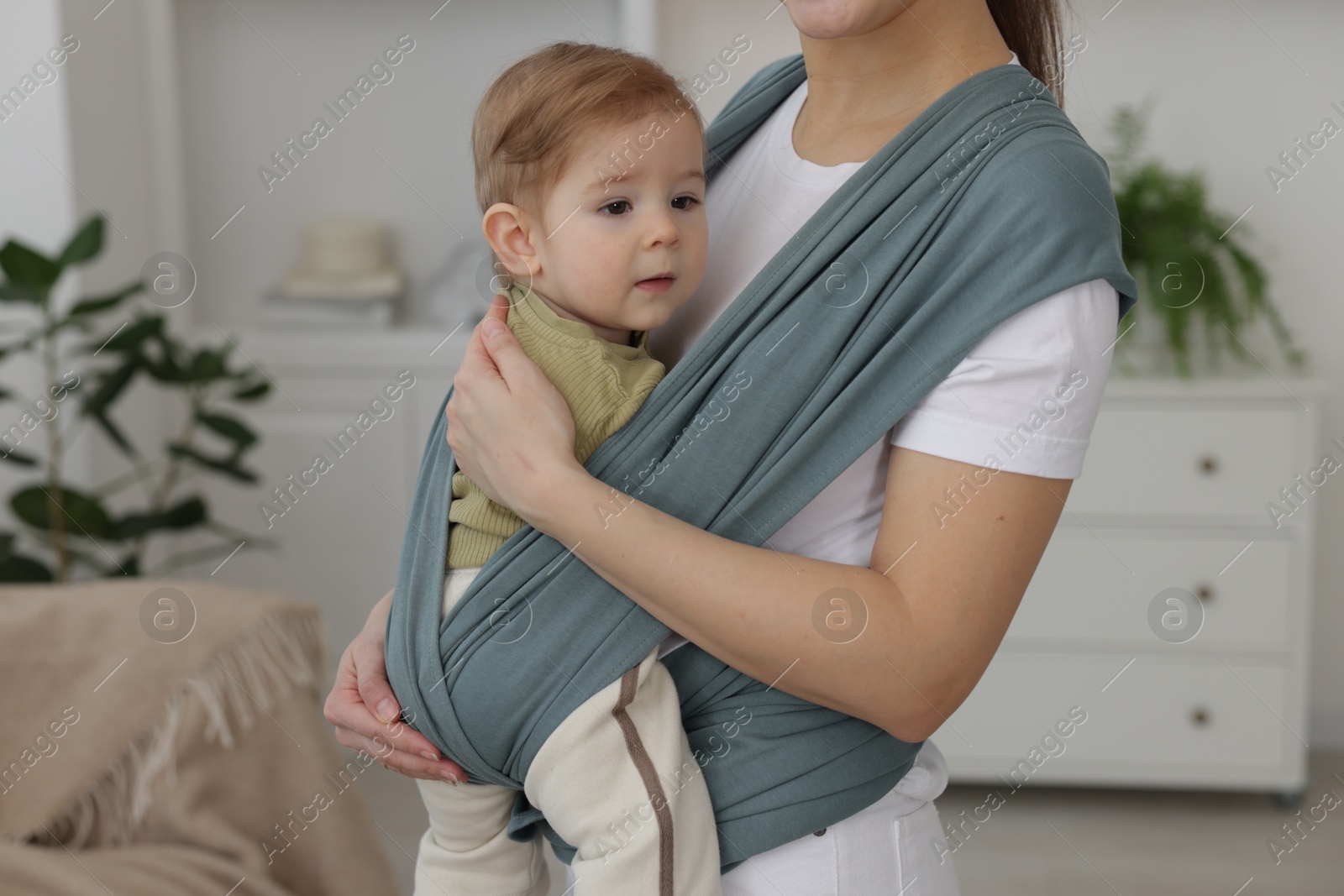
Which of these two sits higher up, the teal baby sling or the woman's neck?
the woman's neck

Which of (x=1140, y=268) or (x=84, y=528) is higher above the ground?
(x=84, y=528)

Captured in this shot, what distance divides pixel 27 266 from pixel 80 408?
29cm

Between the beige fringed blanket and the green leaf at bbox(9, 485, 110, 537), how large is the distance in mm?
493

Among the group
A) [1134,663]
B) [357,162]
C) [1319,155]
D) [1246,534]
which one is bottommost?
[1134,663]

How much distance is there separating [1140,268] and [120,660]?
7.10ft

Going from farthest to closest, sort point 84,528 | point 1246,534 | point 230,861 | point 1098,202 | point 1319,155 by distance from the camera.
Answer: point 1319,155
point 1246,534
point 84,528
point 230,861
point 1098,202

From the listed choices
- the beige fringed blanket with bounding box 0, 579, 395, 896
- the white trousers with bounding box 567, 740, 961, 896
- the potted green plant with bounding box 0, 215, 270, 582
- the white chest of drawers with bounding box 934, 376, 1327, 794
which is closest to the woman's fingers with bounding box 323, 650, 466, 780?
the white trousers with bounding box 567, 740, 961, 896

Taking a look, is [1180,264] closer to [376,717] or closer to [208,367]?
[208,367]

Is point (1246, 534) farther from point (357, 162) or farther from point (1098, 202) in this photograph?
point (357, 162)

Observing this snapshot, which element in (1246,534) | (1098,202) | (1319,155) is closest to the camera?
(1098,202)

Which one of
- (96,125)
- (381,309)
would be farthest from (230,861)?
(96,125)

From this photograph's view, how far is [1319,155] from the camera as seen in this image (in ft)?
9.25

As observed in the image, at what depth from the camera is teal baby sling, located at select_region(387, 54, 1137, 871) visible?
77 cm

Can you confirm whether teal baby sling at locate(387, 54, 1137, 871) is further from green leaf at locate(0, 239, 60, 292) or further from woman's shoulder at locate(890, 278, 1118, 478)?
green leaf at locate(0, 239, 60, 292)
